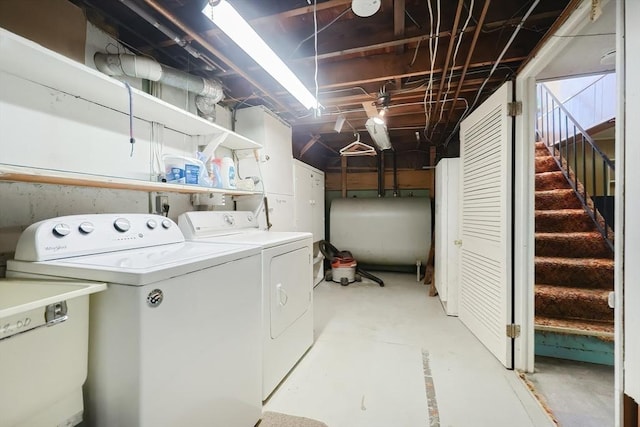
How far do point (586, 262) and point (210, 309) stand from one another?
3147 millimetres

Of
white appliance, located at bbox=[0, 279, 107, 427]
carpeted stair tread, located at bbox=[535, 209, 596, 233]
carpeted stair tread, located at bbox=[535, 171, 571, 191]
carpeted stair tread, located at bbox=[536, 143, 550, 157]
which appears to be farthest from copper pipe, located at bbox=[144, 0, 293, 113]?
carpeted stair tread, located at bbox=[536, 143, 550, 157]

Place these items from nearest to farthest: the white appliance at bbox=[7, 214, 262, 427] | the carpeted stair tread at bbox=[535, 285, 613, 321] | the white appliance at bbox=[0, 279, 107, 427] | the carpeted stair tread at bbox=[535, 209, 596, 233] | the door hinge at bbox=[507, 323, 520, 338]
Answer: the white appliance at bbox=[0, 279, 107, 427] → the white appliance at bbox=[7, 214, 262, 427] → the door hinge at bbox=[507, 323, 520, 338] → the carpeted stair tread at bbox=[535, 285, 613, 321] → the carpeted stair tread at bbox=[535, 209, 596, 233]

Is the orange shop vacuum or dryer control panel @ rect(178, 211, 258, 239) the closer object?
dryer control panel @ rect(178, 211, 258, 239)

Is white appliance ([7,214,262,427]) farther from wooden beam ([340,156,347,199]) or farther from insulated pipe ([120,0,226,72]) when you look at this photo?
wooden beam ([340,156,347,199])

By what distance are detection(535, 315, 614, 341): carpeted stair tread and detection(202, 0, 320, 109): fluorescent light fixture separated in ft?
8.17

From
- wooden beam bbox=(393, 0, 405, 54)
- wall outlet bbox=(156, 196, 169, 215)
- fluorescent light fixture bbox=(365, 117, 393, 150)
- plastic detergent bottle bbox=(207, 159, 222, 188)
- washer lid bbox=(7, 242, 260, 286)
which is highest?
wooden beam bbox=(393, 0, 405, 54)

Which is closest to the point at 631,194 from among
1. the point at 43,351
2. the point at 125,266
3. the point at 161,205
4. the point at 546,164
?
the point at 125,266

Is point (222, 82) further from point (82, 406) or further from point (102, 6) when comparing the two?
point (82, 406)

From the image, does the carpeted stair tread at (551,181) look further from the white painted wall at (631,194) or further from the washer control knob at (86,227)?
the washer control knob at (86,227)

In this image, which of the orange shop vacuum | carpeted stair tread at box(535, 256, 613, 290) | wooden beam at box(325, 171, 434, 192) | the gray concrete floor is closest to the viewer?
the gray concrete floor

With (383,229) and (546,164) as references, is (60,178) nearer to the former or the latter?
(383,229)

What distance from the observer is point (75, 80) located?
1259 millimetres

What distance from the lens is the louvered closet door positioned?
1919mm

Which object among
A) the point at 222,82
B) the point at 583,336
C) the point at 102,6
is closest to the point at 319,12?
the point at 222,82
